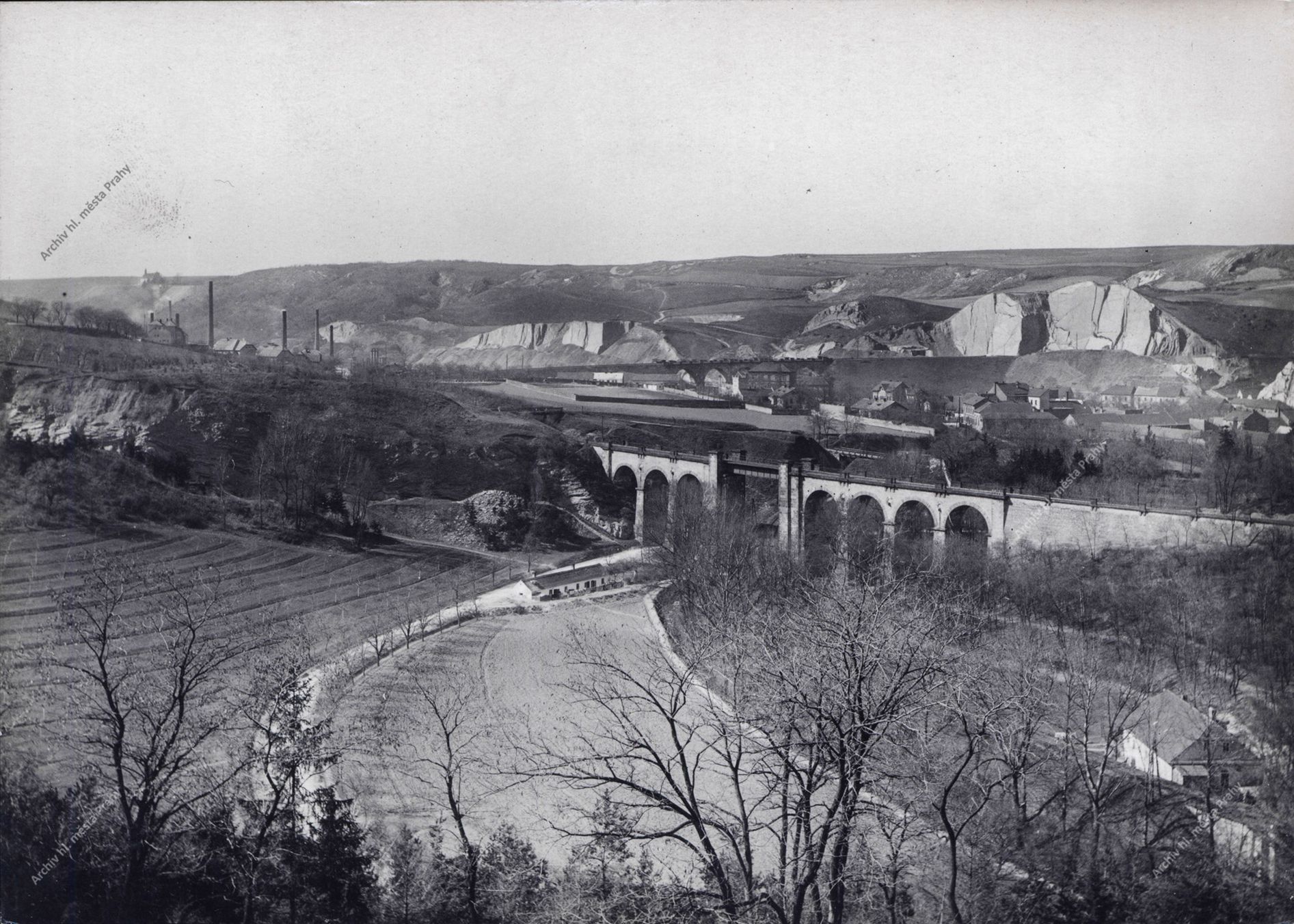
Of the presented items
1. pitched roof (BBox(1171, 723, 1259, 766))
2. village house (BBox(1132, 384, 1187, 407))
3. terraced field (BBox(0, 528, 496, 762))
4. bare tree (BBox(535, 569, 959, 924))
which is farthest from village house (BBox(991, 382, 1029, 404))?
terraced field (BBox(0, 528, 496, 762))

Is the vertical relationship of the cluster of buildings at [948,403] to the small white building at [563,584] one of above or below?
above

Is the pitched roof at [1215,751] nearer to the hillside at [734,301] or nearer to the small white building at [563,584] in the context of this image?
the hillside at [734,301]

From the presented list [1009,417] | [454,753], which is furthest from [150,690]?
[1009,417]

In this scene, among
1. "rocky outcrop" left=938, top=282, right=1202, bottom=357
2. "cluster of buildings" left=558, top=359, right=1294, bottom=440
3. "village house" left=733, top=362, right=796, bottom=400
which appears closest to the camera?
"rocky outcrop" left=938, top=282, right=1202, bottom=357

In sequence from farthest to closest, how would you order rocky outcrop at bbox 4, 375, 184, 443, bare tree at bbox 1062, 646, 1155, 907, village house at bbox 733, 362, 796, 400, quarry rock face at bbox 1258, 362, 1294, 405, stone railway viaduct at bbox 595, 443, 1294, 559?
village house at bbox 733, 362, 796, 400
stone railway viaduct at bbox 595, 443, 1294, 559
quarry rock face at bbox 1258, 362, 1294, 405
rocky outcrop at bbox 4, 375, 184, 443
bare tree at bbox 1062, 646, 1155, 907

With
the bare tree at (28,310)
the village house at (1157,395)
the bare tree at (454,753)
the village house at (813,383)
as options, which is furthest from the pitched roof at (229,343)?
the village house at (1157,395)

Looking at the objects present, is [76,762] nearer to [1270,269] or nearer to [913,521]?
[913,521]

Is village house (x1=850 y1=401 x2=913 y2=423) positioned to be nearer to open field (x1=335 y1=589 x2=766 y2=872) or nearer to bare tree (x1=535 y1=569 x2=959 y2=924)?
bare tree (x1=535 y1=569 x2=959 y2=924)
